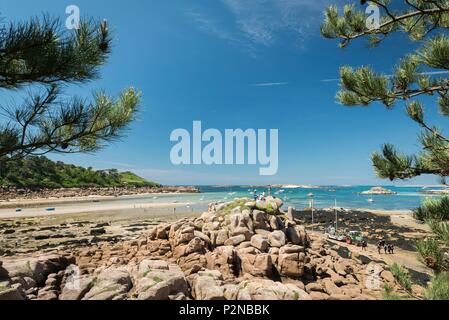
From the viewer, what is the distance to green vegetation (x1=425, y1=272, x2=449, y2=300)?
2.90 meters

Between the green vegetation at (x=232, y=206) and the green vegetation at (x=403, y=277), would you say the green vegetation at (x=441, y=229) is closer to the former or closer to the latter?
the green vegetation at (x=403, y=277)

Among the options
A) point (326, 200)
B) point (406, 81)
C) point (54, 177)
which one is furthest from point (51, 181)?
point (406, 81)

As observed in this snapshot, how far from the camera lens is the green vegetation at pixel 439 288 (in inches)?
114

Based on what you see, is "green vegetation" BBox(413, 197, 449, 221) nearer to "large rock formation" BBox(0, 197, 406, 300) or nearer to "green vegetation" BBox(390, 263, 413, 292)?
"green vegetation" BBox(390, 263, 413, 292)

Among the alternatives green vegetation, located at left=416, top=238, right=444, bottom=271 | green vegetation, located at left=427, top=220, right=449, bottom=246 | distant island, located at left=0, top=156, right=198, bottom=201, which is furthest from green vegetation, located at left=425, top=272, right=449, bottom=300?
distant island, located at left=0, top=156, right=198, bottom=201

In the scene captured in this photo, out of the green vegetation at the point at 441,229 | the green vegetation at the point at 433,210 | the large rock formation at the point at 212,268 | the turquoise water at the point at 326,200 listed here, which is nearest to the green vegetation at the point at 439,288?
the green vegetation at the point at 441,229

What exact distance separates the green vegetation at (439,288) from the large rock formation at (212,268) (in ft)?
14.6

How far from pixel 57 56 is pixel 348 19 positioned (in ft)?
17.9

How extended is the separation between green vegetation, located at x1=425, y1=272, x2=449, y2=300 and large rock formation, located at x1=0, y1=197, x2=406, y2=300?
444 cm

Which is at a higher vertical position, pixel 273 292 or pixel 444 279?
pixel 444 279

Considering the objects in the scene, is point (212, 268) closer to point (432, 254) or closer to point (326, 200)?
point (432, 254)
